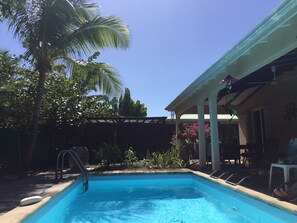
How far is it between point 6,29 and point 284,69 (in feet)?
30.5

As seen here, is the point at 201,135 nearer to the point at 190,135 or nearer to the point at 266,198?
the point at 190,135

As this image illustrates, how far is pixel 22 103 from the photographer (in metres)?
12.4

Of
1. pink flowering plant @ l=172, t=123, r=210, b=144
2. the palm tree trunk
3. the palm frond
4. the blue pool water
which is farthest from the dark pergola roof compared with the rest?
the blue pool water

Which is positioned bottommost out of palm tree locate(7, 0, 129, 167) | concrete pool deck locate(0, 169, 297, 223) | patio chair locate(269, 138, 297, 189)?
concrete pool deck locate(0, 169, 297, 223)

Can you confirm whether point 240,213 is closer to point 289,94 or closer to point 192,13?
point 289,94

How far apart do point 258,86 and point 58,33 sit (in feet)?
24.4

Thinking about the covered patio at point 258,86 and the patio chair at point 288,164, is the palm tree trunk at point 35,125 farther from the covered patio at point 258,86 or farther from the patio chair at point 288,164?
the patio chair at point 288,164

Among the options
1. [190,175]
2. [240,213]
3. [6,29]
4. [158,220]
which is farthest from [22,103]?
[240,213]

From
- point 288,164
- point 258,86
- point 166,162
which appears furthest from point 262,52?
point 166,162

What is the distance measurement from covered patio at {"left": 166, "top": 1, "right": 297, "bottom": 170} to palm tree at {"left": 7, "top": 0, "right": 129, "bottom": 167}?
144 inches

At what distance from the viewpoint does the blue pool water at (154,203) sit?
19.2ft

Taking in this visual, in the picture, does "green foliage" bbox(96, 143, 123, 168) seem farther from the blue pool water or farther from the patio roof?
the patio roof

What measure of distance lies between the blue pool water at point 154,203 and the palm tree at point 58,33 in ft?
10.9

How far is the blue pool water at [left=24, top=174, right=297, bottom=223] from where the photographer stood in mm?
5858
